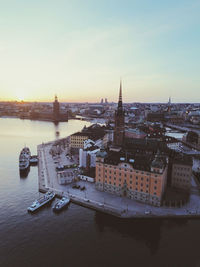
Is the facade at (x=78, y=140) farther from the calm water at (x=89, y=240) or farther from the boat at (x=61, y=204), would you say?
the calm water at (x=89, y=240)

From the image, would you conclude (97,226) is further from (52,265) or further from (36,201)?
(36,201)

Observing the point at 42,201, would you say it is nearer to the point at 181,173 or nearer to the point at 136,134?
the point at 181,173

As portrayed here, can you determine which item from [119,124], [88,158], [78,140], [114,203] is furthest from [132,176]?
[78,140]

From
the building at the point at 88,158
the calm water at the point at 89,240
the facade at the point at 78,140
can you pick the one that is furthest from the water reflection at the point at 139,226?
the facade at the point at 78,140

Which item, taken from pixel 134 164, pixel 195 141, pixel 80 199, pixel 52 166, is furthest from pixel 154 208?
pixel 195 141

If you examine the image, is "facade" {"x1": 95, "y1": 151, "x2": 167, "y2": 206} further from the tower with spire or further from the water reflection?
the tower with spire

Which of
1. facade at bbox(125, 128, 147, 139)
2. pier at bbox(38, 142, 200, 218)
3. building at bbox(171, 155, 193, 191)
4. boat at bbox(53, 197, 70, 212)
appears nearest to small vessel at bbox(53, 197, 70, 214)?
boat at bbox(53, 197, 70, 212)
